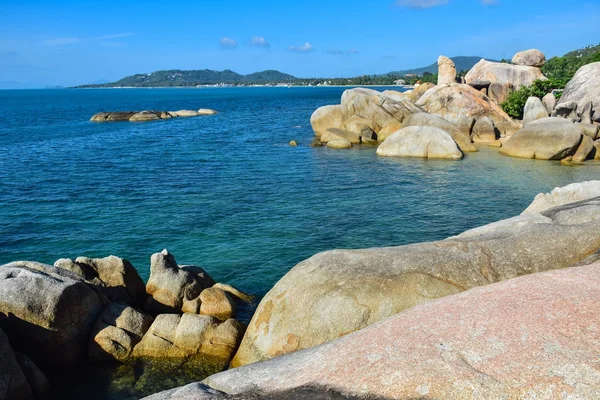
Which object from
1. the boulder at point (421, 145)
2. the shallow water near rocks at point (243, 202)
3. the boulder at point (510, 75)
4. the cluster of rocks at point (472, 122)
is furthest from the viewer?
the boulder at point (510, 75)

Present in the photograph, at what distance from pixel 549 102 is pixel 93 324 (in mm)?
51671

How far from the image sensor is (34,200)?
103ft

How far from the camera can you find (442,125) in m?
46.6

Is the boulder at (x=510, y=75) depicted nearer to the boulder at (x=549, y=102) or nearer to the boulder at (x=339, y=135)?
the boulder at (x=549, y=102)

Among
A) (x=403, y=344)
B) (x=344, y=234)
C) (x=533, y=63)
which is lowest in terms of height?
(x=344, y=234)

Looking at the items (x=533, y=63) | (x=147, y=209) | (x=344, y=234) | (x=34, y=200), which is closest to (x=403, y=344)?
(x=344, y=234)

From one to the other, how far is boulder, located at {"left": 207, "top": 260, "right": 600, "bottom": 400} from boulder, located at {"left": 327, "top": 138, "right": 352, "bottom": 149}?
39.1 metres

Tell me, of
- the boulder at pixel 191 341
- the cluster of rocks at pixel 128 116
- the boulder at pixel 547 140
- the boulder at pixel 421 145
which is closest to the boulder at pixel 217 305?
the boulder at pixel 191 341

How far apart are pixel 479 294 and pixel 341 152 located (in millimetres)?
37364

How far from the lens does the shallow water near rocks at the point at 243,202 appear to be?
22.2 meters

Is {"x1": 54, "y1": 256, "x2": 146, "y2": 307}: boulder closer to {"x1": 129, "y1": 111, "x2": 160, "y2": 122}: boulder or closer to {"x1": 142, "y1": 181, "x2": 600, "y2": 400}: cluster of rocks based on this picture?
{"x1": 142, "y1": 181, "x2": 600, "y2": 400}: cluster of rocks

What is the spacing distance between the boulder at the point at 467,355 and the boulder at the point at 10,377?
5.29m

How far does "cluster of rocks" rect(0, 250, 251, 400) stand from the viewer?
12.9 meters

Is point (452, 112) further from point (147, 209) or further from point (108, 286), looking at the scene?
point (108, 286)
